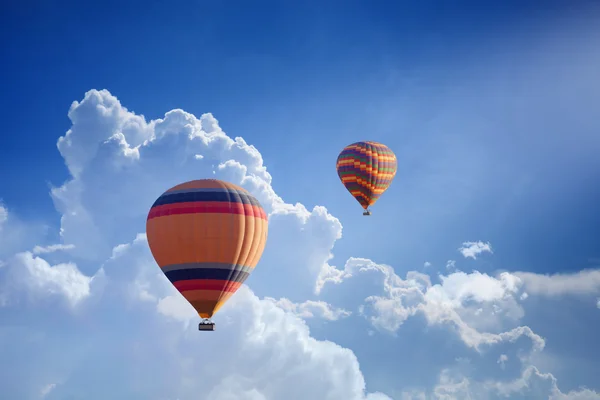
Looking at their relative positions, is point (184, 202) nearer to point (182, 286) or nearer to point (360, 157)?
point (182, 286)

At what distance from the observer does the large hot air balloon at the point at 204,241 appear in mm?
74625

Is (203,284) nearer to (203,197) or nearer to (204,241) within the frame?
(204,241)

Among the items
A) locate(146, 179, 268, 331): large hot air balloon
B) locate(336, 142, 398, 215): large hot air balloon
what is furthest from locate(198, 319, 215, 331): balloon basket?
locate(336, 142, 398, 215): large hot air balloon

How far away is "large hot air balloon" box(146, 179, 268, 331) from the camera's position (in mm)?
74625

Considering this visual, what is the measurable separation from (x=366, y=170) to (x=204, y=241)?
3261cm

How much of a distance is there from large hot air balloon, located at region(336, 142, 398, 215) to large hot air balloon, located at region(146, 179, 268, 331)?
2885 centimetres

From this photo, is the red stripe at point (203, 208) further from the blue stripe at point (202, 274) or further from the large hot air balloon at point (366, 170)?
the large hot air balloon at point (366, 170)

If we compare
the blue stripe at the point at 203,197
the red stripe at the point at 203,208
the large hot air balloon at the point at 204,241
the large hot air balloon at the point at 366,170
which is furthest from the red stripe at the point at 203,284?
the large hot air balloon at the point at 366,170

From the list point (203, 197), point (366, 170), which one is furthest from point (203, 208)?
point (366, 170)

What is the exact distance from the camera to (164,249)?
75562 millimetres

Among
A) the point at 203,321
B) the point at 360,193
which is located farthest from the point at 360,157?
the point at 203,321

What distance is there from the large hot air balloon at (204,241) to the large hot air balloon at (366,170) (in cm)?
2885

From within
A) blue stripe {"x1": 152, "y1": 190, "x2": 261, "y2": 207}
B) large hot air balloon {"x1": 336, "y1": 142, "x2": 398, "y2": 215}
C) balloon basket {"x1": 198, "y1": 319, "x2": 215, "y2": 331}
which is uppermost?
large hot air balloon {"x1": 336, "y1": 142, "x2": 398, "y2": 215}

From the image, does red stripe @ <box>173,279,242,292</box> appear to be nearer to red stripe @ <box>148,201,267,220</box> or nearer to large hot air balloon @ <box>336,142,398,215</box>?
red stripe @ <box>148,201,267,220</box>
